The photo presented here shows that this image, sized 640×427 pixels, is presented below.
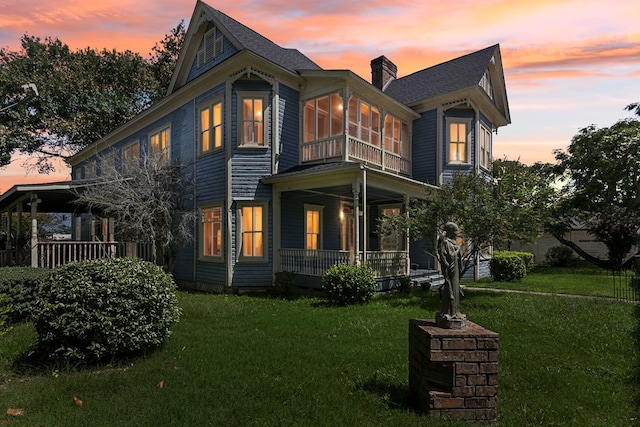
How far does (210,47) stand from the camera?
583 inches

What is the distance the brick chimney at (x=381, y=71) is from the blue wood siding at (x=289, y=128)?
7.87 meters

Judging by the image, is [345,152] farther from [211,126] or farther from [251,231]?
[211,126]

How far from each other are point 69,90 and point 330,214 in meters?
23.0

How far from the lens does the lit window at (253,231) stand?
13000mm

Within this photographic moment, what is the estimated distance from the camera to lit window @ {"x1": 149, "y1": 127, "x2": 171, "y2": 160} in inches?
643

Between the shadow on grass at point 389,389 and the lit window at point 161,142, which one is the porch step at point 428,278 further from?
the lit window at point 161,142

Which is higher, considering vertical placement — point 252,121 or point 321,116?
point 321,116

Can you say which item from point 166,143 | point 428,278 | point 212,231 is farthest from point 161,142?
point 428,278

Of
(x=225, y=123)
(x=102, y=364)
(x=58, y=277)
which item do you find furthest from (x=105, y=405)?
(x=225, y=123)

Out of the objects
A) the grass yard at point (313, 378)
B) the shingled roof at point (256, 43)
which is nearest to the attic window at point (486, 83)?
the shingled roof at point (256, 43)

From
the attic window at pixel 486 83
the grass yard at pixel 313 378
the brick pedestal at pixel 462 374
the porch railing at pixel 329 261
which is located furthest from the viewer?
the attic window at pixel 486 83

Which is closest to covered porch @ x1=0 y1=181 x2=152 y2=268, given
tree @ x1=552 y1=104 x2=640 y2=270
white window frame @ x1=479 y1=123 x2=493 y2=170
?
white window frame @ x1=479 y1=123 x2=493 y2=170

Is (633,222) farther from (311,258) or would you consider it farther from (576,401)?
(576,401)

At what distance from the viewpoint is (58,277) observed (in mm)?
5652
